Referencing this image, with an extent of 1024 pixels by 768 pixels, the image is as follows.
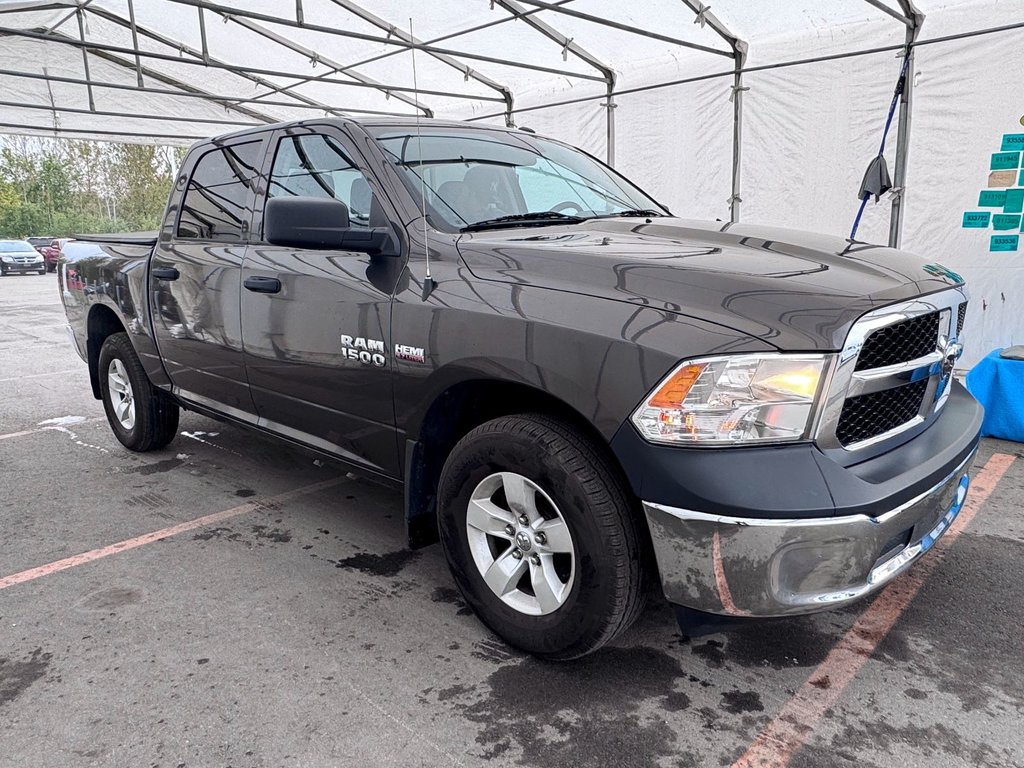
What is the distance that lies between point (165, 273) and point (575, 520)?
9.21ft

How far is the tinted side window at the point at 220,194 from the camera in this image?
3.48 metres

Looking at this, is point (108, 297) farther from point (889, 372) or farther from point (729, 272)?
point (889, 372)

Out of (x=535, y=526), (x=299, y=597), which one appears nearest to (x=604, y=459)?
(x=535, y=526)

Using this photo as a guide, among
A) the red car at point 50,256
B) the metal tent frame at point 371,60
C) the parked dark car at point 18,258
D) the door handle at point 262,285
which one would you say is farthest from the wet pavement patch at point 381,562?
the red car at point 50,256

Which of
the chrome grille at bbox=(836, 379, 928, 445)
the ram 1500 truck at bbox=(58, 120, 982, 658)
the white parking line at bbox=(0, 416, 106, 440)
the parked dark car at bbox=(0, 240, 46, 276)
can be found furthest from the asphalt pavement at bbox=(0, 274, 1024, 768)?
the parked dark car at bbox=(0, 240, 46, 276)

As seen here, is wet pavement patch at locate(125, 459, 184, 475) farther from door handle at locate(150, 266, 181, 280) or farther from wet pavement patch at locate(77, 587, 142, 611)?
wet pavement patch at locate(77, 587, 142, 611)

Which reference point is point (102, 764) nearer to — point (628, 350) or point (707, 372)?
point (628, 350)

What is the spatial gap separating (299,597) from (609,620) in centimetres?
134

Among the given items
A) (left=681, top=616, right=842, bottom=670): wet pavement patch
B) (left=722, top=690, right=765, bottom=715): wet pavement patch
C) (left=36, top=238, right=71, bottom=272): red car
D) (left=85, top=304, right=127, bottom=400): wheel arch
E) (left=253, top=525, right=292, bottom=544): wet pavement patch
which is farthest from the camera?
(left=36, top=238, right=71, bottom=272): red car

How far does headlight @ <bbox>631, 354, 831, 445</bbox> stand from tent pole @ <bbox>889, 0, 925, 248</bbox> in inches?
239

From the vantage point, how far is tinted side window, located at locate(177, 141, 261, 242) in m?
3.48

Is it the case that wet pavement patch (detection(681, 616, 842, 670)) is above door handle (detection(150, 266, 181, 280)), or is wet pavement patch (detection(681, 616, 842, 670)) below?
below

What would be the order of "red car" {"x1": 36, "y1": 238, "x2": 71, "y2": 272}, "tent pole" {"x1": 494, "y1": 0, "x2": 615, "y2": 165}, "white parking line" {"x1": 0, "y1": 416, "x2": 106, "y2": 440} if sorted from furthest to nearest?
"red car" {"x1": 36, "y1": 238, "x2": 71, "y2": 272} < "tent pole" {"x1": 494, "y1": 0, "x2": 615, "y2": 165} < "white parking line" {"x1": 0, "y1": 416, "x2": 106, "y2": 440}

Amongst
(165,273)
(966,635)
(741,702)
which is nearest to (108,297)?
(165,273)
